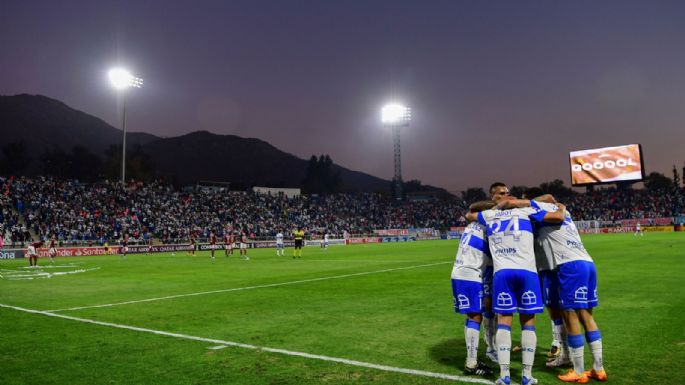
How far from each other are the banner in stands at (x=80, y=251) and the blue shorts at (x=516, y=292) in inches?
1679

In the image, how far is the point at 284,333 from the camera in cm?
866

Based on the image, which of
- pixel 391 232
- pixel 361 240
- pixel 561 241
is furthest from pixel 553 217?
pixel 391 232

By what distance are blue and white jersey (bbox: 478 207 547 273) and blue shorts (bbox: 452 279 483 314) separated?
17.6 inches

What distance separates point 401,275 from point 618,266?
355 inches

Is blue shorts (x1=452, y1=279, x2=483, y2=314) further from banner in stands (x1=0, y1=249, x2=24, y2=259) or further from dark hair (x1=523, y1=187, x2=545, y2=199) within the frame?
banner in stands (x1=0, y1=249, x2=24, y2=259)

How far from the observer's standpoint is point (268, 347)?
762 centimetres

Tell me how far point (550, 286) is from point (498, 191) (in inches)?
55.1

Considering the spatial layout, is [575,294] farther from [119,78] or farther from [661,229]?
[661,229]

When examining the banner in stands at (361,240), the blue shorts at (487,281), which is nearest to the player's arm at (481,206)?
the blue shorts at (487,281)

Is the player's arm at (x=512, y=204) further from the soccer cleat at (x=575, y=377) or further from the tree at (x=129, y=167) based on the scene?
the tree at (x=129, y=167)

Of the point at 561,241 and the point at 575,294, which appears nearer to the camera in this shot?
the point at 575,294

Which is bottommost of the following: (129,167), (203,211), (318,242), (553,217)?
(318,242)

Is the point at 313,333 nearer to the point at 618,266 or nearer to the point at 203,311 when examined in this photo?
the point at 203,311

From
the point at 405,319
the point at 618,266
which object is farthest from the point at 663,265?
the point at 405,319
